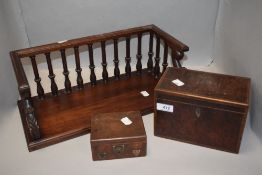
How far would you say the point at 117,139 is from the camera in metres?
1.51

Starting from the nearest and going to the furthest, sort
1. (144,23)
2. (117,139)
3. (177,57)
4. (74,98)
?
(117,139)
(177,57)
(74,98)
(144,23)

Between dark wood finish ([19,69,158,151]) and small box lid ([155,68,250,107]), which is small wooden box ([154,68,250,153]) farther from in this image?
dark wood finish ([19,69,158,151])

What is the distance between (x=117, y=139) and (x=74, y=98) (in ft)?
2.09

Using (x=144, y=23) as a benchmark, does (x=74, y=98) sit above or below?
below

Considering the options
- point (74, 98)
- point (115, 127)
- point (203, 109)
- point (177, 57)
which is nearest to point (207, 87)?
point (203, 109)

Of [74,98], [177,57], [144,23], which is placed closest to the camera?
[177,57]

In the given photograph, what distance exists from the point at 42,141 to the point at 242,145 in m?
1.13

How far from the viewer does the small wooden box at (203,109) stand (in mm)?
1480

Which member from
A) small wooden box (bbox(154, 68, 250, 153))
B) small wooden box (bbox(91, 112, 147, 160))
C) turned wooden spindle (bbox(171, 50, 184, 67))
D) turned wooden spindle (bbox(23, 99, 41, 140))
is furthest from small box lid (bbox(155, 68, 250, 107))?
turned wooden spindle (bbox(23, 99, 41, 140))

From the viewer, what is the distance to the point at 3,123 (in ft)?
6.04

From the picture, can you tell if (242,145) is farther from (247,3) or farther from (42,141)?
(42,141)

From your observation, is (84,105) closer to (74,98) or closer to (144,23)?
(74,98)

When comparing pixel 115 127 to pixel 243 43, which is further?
pixel 243 43

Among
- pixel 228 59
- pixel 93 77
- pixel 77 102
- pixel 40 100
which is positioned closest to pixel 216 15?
pixel 228 59
